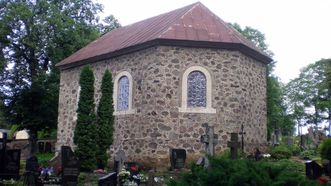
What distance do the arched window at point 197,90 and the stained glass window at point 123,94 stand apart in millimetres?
2703

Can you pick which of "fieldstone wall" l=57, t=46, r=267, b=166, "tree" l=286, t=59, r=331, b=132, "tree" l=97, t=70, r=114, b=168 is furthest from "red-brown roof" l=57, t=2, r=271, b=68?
"tree" l=286, t=59, r=331, b=132

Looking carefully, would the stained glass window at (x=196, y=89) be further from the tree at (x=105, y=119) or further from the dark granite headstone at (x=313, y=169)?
the dark granite headstone at (x=313, y=169)

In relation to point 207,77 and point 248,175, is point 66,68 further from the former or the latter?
point 248,175

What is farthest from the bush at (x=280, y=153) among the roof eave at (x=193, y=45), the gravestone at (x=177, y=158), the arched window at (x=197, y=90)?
the gravestone at (x=177, y=158)

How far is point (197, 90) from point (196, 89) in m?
0.06

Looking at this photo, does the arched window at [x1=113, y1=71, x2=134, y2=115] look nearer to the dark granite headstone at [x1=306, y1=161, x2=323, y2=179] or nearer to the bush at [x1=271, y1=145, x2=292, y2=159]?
the bush at [x1=271, y1=145, x2=292, y2=159]

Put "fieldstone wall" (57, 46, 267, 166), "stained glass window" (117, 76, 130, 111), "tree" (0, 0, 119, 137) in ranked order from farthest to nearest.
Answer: "tree" (0, 0, 119, 137)
"stained glass window" (117, 76, 130, 111)
"fieldstone wall" (57, 46, 267, 166)

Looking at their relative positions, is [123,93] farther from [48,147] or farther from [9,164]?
[48,147]

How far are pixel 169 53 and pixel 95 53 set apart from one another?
15.8 feet

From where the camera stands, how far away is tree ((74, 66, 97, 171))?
1520cm

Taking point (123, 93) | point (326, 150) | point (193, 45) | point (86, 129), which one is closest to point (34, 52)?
point (123, 93)

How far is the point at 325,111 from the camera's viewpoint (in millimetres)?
41781

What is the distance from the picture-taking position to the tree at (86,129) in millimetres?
15203

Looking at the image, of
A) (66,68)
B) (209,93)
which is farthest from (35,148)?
(209,93)
